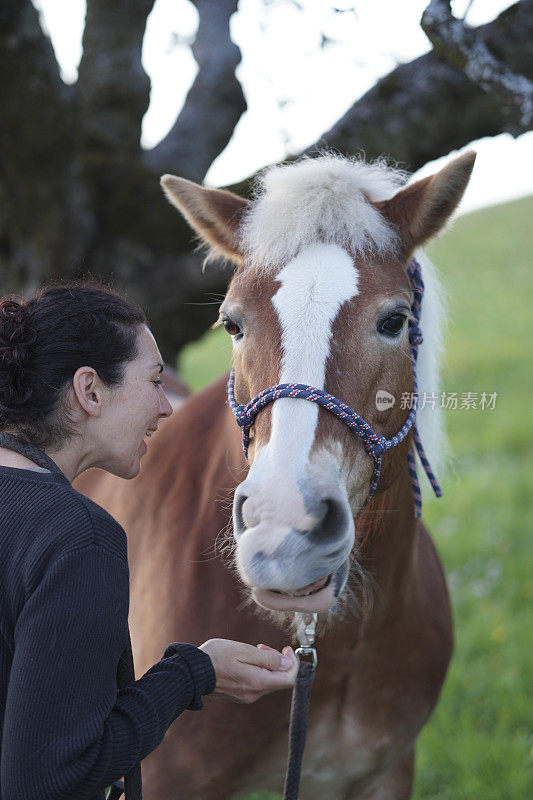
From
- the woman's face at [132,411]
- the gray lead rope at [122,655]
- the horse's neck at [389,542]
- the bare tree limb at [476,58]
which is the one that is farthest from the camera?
the bare tree limb at [476,58]

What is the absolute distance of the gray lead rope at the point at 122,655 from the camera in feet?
4.61

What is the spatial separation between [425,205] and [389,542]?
1032mm

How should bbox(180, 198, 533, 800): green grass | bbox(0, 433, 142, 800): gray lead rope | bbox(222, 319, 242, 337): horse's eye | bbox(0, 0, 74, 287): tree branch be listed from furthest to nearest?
bbox(180, 198, 533, 800): green grass < bbox(0, 0, 74, 287): tree branch < bbox(222, 319, 242, 337): horse's eye < bbox(0, 433, 142, 800): gray lead rope

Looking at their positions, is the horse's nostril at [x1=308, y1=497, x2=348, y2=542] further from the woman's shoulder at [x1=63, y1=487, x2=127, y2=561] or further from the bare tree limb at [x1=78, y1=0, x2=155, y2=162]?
the bare tree limb at [x1=78, y1=0, x2=155, y2=162]

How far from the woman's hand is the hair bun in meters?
0.66

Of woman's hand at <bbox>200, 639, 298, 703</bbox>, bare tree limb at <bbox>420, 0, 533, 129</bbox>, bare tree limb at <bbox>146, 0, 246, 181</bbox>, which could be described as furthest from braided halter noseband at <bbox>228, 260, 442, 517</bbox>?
bare tree limb at <bbox>146, 0, 246, 181</bbox>

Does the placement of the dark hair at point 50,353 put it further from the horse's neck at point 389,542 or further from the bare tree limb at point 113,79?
the bare tree limb at point 113,79

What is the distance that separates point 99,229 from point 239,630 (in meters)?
2.48

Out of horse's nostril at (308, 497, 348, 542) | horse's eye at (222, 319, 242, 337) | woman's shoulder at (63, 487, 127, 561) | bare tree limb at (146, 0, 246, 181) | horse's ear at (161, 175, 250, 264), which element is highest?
bare tree limb at (146, 0, 246, 181)

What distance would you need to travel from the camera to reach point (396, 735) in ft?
8.17

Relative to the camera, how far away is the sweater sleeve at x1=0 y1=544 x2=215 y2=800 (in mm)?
1171

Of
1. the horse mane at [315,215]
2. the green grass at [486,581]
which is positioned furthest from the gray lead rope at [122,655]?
the green grass at [486,581]

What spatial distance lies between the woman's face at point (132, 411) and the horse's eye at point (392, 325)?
0.60 metres

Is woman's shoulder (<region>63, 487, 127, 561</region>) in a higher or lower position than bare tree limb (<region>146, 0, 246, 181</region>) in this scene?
lower
